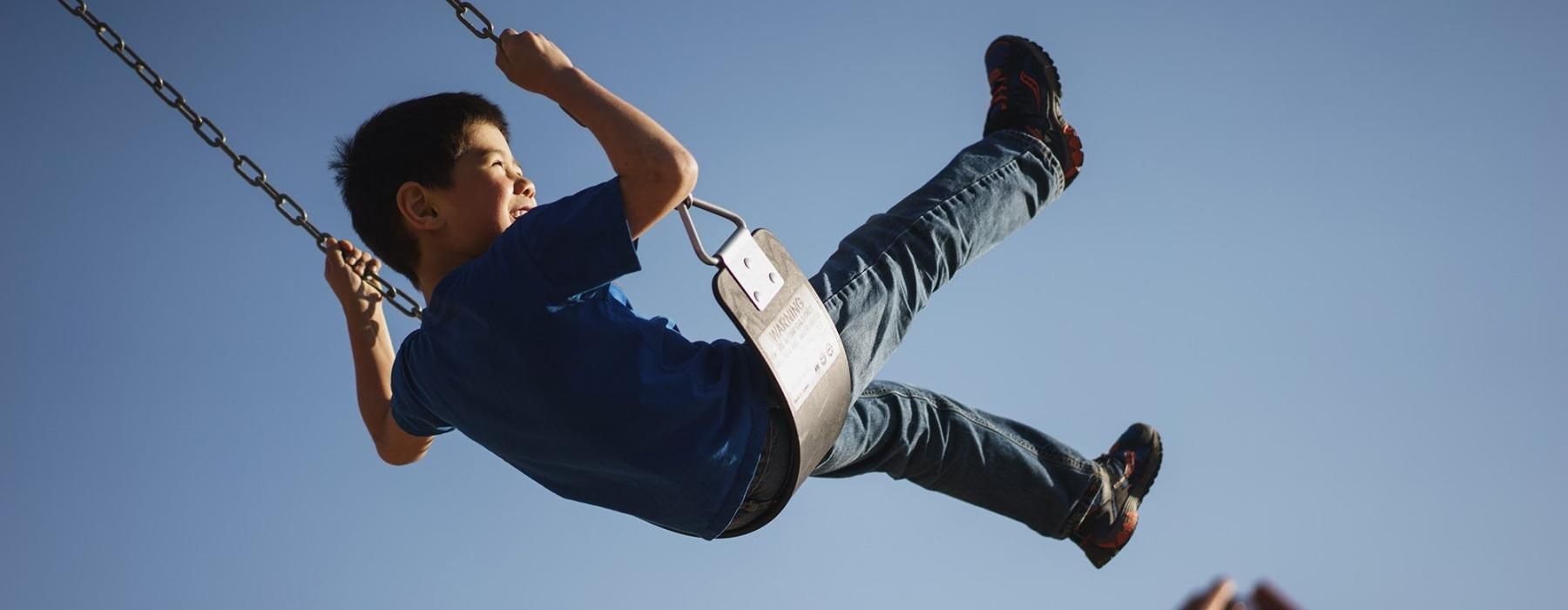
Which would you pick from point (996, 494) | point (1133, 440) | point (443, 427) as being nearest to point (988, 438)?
point (996, 494)

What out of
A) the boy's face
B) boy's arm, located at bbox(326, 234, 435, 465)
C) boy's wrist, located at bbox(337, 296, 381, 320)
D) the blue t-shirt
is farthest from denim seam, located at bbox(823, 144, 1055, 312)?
boy's wrist, located at bbox(337, 296, 381, 320)

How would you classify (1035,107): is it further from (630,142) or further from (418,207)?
(418,207)

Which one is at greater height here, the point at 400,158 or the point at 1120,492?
the point at 400,158

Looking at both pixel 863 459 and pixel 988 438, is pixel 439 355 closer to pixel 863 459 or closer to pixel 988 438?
pixel 863 459

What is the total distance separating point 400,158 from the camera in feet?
11.8

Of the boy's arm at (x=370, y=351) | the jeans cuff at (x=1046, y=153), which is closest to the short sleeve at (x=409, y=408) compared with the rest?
the boy's arm at (x=370, y=351)

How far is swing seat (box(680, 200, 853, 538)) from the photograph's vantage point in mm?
3182

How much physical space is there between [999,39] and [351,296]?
1.80m

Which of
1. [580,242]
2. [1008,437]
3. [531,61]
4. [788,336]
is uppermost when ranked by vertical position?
[531,61]

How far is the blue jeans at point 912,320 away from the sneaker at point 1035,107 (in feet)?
0.15

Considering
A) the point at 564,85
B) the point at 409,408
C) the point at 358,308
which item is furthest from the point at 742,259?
the point at 358,308

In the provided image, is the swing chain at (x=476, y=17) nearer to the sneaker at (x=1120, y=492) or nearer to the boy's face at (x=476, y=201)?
the boy's face at (x=476, y=201)

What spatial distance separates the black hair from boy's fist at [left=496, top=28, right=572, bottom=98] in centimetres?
36

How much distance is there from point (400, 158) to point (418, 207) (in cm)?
13
